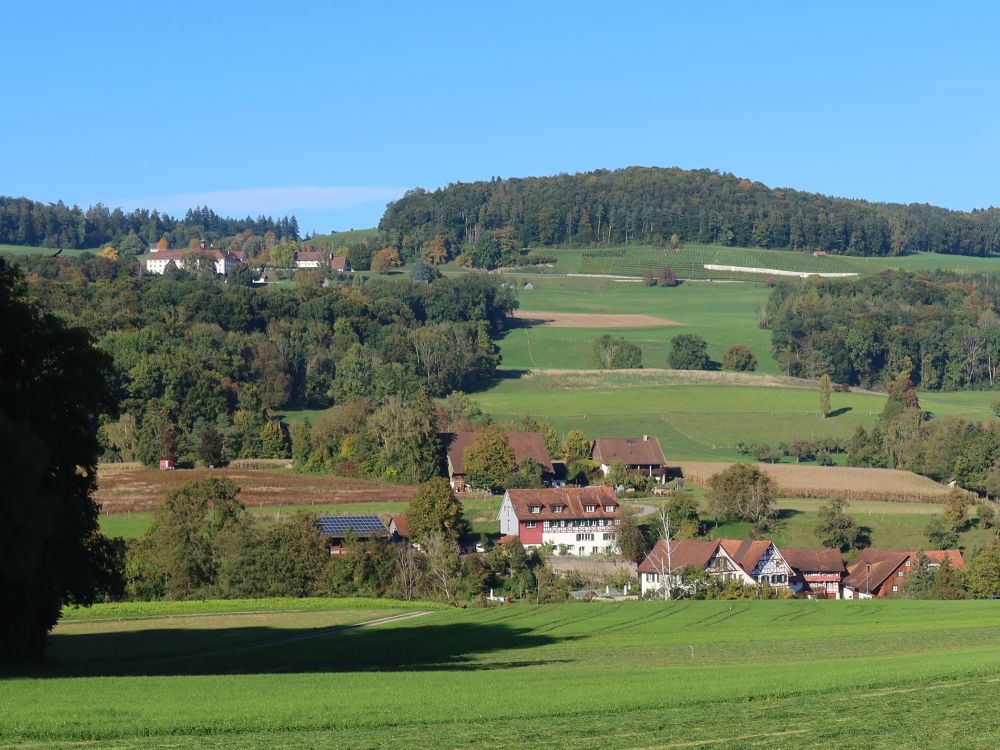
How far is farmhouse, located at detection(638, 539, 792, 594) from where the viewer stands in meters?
68.2

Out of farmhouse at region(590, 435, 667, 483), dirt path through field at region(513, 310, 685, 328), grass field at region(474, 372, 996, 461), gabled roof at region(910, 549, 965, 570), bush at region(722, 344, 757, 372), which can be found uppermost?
dirt path through field at region(513, 310, 685, 328)

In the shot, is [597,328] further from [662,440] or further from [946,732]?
[946,732]

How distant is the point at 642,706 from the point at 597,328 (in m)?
134

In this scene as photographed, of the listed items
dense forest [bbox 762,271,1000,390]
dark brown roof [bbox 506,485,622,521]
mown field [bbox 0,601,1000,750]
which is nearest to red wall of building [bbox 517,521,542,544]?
dark brown roof [bbox 506,485,622,521]

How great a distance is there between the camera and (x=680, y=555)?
70.0 meters

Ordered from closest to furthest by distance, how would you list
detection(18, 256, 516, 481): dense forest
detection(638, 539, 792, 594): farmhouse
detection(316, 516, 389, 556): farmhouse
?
detection(638, 539, 792, 594): farmhouse < detection(316, 516, 389, 556): farmhouse < detection(18, 256, 516, 481): dense forest

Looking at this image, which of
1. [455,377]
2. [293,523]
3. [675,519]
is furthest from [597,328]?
[293,523]

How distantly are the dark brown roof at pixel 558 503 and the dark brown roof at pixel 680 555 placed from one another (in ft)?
25.4

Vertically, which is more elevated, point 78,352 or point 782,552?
point 78,352

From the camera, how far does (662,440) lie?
351 feet

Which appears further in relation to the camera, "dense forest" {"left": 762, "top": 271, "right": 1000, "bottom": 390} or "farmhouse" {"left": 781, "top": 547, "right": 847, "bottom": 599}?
"dense forest" {"left": 762, "top": 271, "right": 1000, "bottom": 390}

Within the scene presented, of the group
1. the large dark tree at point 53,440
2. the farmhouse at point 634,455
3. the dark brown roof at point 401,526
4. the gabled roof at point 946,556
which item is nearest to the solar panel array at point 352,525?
the dark brown roof at point 401,526

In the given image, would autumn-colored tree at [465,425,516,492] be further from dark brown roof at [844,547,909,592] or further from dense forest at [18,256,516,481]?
dark brown roof at [844,547,909,592]

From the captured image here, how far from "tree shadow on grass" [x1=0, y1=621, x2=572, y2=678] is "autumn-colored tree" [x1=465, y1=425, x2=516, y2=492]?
44.6m
